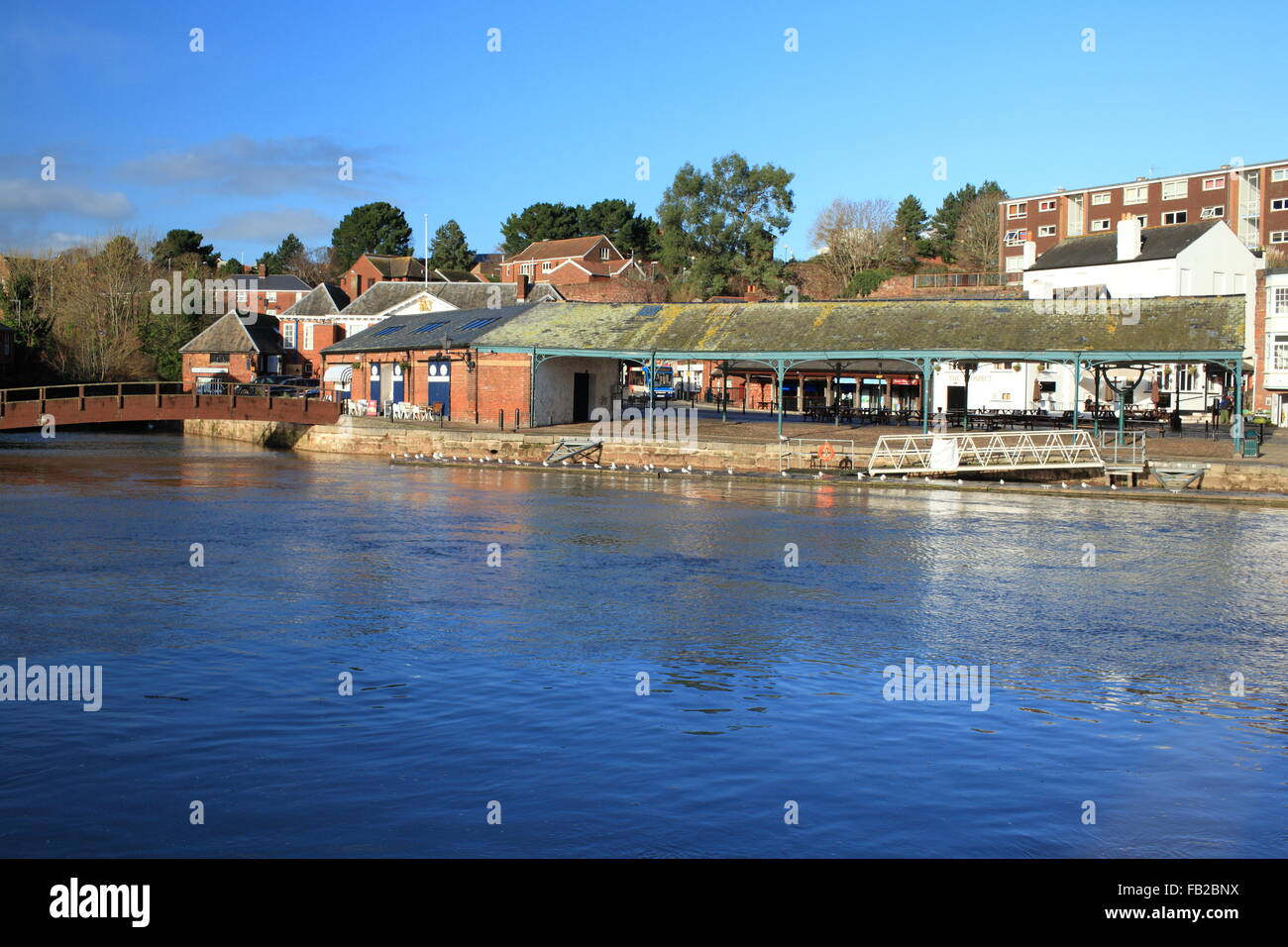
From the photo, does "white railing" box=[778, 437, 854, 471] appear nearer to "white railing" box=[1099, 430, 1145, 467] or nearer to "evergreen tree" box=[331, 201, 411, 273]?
"white railing" box=[1099, 430, 1145, 467]

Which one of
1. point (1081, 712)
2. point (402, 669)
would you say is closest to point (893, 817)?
point (1081, 712)

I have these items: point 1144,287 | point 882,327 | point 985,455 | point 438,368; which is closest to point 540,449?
point 438,368

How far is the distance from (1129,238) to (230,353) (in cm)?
5574

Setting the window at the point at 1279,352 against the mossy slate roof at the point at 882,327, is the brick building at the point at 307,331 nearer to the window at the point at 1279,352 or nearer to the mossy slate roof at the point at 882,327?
the mossy slate roof at the point at 882,327

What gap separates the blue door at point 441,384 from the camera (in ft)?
169

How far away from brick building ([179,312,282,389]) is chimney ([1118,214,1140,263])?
53.2 metres

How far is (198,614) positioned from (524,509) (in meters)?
14.6

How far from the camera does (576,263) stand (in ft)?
320

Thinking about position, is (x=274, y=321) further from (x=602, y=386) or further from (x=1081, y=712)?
(x=1081, y=712)

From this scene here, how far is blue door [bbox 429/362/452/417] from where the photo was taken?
169 ft

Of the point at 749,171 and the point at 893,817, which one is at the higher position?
the point at 749,171

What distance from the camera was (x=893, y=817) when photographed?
9109 millimetres
